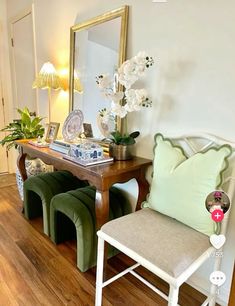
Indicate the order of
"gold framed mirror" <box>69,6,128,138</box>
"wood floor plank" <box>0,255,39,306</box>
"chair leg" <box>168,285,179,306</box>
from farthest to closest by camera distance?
"gold framed mirror" <box>69,6,128,138</box>
"wood floor plank" <box>0,255,39,306</box>
"chair leg" <box>168,285,179,306</box>

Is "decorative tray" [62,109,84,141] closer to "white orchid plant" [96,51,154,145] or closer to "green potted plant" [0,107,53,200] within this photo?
"white orchid plant" [96,51,154,145]

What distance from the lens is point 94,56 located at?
6.51 ft

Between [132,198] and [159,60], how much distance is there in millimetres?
1046

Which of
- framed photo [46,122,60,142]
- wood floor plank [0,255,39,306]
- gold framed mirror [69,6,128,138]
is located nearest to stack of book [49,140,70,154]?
framed photo [46,122,60,142]

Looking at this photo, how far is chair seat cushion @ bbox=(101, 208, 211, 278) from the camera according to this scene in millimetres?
998

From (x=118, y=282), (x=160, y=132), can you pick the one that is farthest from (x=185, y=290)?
(x=160, y=132)

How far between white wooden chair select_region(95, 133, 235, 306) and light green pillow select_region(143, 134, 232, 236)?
0.06m

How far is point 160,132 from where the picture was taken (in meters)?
1.61

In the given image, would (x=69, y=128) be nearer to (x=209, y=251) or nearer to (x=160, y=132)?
(x=160, y=132)

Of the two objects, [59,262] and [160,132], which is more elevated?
[160,132]

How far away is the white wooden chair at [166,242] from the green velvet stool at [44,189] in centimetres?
87

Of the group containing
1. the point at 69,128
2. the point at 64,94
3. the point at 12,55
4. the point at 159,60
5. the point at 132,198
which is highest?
the point at 12,55

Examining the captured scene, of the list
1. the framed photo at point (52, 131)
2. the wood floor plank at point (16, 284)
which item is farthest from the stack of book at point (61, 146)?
the wood floor plank at point (16, 284)

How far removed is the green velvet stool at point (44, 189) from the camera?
6.44ft
